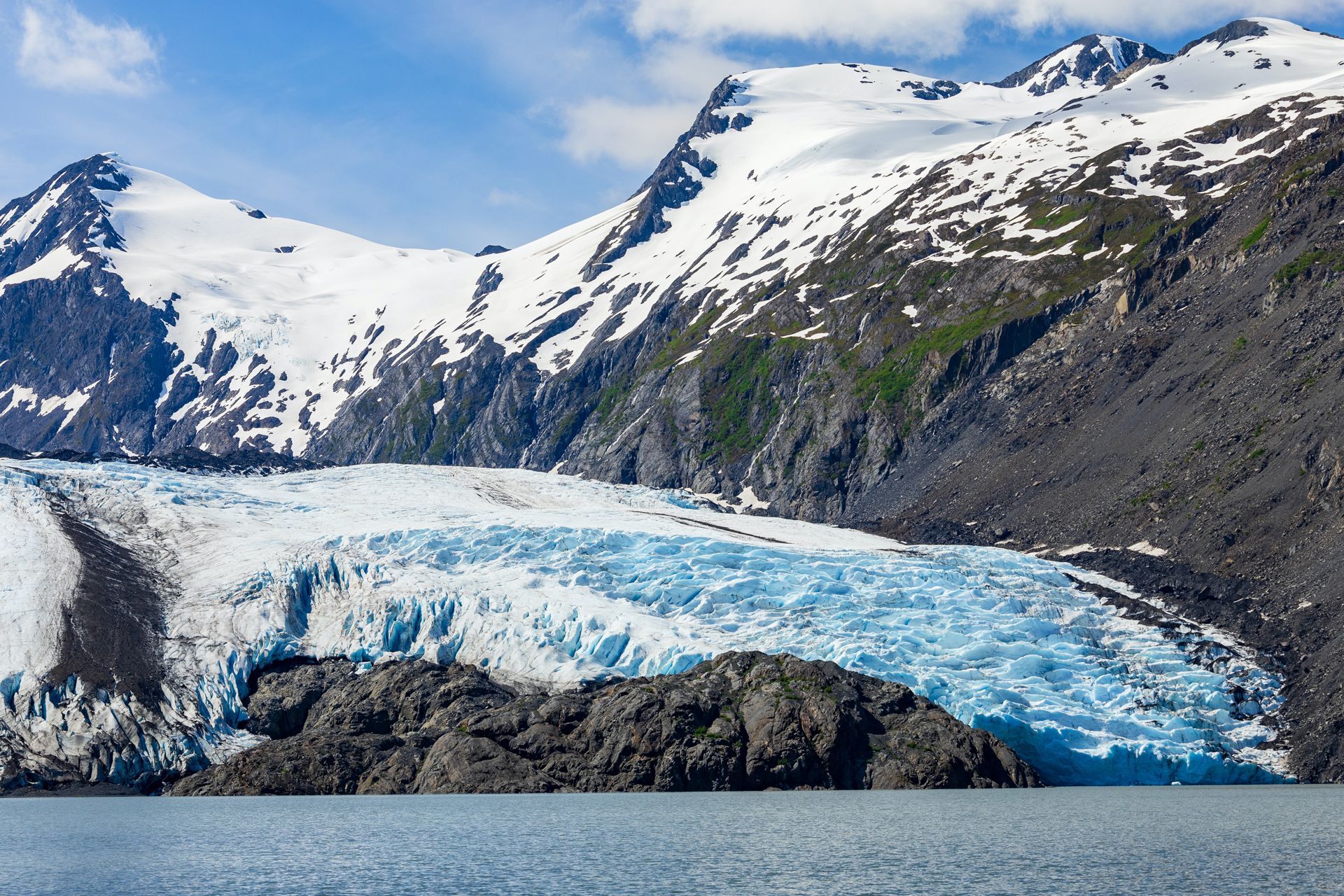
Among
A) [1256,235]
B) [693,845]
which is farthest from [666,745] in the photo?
[1256,235]

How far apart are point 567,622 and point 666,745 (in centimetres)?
1373

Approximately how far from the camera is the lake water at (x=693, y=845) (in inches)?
1366

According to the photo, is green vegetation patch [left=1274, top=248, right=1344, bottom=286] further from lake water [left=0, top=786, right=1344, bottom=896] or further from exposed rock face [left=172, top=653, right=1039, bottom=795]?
exposed rock face [left=172, top=653, right=1039, bottom=795]

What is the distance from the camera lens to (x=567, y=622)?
2849 inches

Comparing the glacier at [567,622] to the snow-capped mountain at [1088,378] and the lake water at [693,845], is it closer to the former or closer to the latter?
the snow-capped mountain at [1088,378]

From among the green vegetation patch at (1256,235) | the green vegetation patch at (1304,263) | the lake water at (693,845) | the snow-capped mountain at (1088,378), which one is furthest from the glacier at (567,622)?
the green vegetation patch at (1256,235)

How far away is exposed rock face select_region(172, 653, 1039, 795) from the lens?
60312 mm

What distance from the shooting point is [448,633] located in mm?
73000

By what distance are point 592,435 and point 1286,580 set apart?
4922 inches

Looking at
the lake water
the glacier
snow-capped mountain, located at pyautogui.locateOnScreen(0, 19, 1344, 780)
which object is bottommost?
the lake water

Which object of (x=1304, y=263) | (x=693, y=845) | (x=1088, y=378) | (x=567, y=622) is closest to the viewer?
(x=693, y=845)

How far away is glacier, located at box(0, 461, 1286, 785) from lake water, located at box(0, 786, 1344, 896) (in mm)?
8099

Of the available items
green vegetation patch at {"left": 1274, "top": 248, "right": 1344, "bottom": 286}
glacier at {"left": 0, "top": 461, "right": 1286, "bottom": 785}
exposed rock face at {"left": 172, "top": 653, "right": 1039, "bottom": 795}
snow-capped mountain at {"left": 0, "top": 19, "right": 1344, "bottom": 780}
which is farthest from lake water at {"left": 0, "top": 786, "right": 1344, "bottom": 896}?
green vegetation patch at {"left": 1274, "top": 248, "right": 1344, "bottom": 286}

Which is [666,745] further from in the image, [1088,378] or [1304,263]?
[1304,263]
